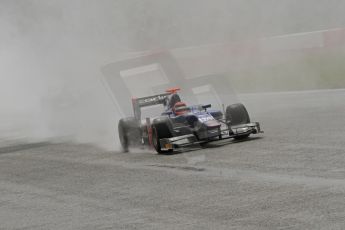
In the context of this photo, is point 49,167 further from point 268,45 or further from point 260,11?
point 260,11

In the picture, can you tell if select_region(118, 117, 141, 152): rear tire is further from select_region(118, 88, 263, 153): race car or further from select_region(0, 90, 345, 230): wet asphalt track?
select_region(0, 90, 345, 230): wet asphalt track

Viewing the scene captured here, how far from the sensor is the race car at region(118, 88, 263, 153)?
36.9 feet

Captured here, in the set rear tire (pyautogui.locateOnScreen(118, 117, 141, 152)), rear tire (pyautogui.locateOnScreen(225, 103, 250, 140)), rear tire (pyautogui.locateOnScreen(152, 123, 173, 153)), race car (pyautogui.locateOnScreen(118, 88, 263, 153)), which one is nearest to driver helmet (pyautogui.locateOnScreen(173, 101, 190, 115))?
race car (pyautogui.locateOnScreen(118, 88, 263, 153))

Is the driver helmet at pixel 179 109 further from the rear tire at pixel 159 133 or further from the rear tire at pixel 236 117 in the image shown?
the rear tire at pixel 236 117

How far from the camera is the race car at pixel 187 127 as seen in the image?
36.9 ft

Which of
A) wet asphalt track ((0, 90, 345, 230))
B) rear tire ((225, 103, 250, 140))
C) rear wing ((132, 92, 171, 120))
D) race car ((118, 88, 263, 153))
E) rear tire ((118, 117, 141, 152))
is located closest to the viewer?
wet asphalt track ((0, 90, 345, 230))

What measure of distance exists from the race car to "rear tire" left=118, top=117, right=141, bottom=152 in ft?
0.05

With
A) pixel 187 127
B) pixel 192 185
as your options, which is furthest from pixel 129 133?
pixel 192 185

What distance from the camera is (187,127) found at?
11.5 metres

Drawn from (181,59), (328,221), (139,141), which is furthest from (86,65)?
(328,221)

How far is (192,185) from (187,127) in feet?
9.90

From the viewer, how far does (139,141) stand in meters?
12.1

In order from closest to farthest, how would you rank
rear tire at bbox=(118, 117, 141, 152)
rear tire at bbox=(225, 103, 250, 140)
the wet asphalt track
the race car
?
the wet asphalt track, the race car, rear tire at bbox=(225, 103, 250, 140), rear tire at bbox=(118, 117, 141, 152)

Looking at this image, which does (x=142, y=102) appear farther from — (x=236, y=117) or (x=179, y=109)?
(x=236, y=117)
